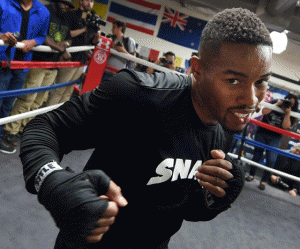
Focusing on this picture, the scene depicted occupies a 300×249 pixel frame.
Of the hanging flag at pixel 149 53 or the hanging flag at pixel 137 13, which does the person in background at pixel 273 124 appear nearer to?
the hanging flag at pixel 149 53

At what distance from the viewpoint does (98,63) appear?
8.95 ft

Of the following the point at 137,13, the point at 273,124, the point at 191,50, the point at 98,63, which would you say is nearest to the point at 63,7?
the point at 98,63

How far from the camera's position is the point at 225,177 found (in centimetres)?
64

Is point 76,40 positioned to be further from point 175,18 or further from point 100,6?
point 100,6

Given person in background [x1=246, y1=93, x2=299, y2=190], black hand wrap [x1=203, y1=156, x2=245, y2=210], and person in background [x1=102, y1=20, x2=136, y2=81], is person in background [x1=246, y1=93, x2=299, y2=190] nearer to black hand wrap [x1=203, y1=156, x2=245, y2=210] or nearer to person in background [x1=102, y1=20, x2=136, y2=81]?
person in background [x1=102, y1=20, x2=136, y2=81]

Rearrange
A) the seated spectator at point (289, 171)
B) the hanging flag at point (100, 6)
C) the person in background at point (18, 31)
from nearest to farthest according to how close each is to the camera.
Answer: the person in background at point (18, 31) < the seated spectator at point (289, 171) < the hanging flag at point (100, 6)

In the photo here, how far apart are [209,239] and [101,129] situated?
161cm

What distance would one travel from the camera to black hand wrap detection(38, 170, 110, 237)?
0.42 meters

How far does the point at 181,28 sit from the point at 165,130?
23.8 feet

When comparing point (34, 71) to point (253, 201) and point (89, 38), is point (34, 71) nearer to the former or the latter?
point (89, 38)

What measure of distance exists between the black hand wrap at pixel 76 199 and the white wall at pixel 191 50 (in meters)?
7.53

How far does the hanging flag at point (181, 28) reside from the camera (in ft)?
23.8


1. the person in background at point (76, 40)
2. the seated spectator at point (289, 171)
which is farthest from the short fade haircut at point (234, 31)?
the seated spectator at point (289, 171)

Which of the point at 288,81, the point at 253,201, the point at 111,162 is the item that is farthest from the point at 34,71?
the point at 288,81
